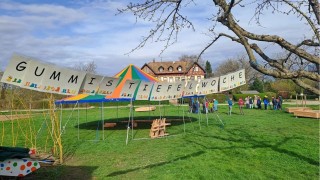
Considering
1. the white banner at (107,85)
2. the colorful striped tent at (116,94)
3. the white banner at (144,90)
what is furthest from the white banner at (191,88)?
the white banner at (107,85)

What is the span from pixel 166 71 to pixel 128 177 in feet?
215

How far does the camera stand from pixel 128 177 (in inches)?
314

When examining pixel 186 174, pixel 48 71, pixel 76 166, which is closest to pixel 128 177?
pixel 186 174

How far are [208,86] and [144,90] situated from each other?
2353mm

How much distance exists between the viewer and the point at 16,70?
14.3 feet

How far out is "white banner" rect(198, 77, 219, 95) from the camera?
10.7 meters

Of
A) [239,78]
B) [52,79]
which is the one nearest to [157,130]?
[239,78]

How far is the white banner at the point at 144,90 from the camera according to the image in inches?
405

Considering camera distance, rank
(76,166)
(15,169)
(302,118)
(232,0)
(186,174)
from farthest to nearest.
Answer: (302,118)
(76,166)
(186,174)
(15,169)
(232,0)

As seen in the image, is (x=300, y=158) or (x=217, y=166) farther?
(x=300, y=158)

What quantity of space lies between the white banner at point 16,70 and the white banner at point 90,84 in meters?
1.08

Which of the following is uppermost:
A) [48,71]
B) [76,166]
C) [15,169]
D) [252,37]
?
[252,37]

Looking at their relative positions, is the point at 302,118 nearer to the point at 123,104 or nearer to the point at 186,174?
the point at 186,174

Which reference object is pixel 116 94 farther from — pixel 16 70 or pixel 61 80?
pixel 16 70
